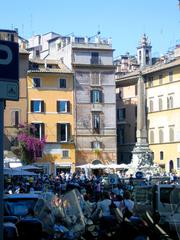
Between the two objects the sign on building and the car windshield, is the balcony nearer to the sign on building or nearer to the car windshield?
the car windshield

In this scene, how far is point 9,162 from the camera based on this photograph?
1542 inches

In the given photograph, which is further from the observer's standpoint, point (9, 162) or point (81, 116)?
point (81, 116)

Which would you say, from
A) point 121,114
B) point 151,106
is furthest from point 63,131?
point 151,106

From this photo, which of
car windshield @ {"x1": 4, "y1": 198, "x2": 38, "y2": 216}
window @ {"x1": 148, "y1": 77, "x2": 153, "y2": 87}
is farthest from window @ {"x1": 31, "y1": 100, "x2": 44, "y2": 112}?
car windshield @ {"x1": 4, "y1": 198, "x2": 38, "y2": 216}

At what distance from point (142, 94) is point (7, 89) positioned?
160 ft

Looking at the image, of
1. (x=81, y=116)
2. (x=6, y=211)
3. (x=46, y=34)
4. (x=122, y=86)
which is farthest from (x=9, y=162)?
(x=46, y=34)

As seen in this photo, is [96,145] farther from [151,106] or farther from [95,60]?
[151,106]

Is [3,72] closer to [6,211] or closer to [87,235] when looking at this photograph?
[87,235]

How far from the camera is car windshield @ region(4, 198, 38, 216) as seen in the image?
40.2ft

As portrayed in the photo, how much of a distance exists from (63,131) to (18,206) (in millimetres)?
47539

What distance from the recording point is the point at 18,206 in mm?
12477

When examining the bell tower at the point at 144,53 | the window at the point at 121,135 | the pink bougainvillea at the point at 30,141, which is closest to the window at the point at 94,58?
the pink bougainvillea at the point at 30,141

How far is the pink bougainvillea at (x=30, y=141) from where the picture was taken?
182 feet

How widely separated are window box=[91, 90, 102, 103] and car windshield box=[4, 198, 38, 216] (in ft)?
160
